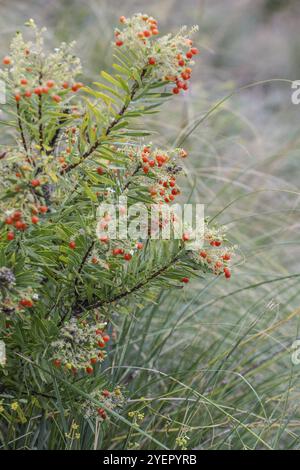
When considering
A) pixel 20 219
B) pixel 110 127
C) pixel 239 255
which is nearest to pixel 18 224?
pixel 20 219

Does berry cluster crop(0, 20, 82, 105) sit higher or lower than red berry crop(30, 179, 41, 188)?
higher

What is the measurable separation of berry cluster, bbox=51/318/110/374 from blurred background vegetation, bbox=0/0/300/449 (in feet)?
0.94

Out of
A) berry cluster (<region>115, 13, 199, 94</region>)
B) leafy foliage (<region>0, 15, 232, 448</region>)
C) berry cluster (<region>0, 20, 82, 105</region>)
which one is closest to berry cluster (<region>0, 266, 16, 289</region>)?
leafy foliage (<region>0, 15, 232, 448</region>)

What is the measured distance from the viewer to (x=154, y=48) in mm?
1037

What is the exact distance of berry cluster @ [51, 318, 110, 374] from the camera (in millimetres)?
1093

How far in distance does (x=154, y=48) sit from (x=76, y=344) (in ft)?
1.62

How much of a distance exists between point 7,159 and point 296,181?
2730 mm

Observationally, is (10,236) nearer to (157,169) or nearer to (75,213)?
(75,213)

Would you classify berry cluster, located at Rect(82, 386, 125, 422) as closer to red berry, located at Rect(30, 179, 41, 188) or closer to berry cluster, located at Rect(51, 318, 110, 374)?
berry cluster, located at Rect(51, 318, 110, 374)
